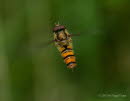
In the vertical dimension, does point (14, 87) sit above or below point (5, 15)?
below

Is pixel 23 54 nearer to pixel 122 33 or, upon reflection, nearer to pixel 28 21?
pixel 28 21

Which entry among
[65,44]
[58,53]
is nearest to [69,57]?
[65,44]

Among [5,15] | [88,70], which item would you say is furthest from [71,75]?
[5,15]

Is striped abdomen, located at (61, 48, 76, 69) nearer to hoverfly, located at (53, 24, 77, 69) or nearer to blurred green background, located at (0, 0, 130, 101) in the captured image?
hoverfly, located at (53, 24, 77, 69)

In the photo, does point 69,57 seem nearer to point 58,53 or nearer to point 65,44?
point 65,44

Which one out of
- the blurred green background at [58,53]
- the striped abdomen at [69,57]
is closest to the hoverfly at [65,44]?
the striped abdomen at [69,57]

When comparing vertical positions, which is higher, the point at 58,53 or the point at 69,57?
the point at 58,53

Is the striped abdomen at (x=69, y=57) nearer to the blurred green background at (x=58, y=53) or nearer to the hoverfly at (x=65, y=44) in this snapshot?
the hoverfly at (x=65, y=44)
